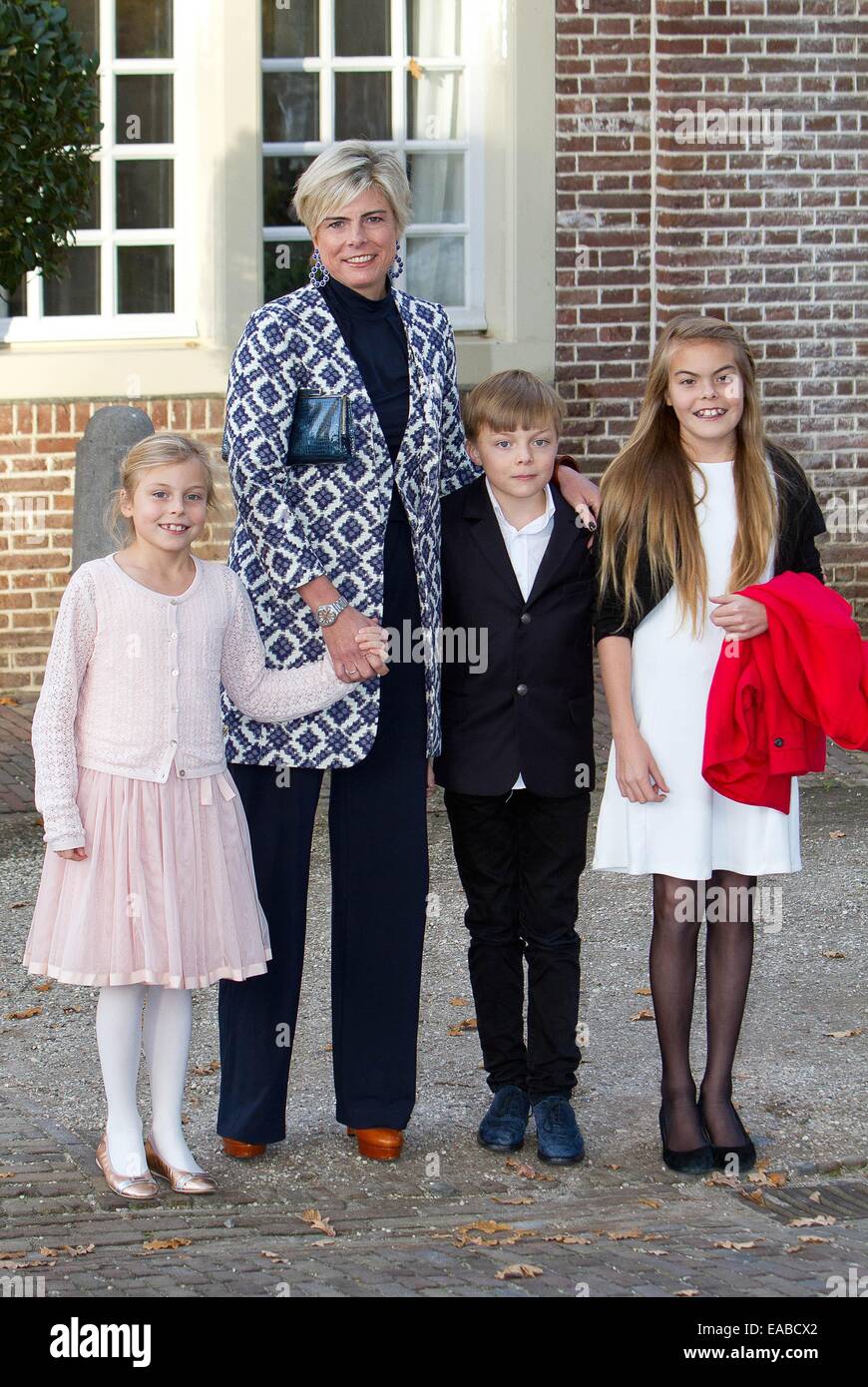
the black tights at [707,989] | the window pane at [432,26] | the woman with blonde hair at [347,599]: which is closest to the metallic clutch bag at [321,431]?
the woman with blonde hair at [347,599]

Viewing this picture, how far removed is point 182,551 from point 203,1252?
4.79ft

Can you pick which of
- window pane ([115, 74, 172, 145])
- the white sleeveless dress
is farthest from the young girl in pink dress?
window pane ([115, 74, 172, 145])

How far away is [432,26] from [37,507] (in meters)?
3.23

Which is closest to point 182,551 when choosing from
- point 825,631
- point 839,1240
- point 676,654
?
point 676,654

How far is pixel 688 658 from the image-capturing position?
418cm

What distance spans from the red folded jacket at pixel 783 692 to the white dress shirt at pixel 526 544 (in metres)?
0.49

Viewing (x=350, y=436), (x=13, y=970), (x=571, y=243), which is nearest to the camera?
(x=350, y=436)

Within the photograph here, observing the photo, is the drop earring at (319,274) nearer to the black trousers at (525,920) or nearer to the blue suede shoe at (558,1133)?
the black trousers at (525,920)

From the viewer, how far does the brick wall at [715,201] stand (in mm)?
9500

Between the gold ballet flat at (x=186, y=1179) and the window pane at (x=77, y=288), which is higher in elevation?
the window pane at (x=77, y=288)

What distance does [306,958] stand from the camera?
19.6 ft

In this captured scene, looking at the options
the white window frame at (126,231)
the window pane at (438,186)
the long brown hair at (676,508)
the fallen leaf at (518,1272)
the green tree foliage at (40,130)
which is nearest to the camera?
the fallen leaf at (518,1272)

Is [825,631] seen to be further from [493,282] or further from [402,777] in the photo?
[493,282]

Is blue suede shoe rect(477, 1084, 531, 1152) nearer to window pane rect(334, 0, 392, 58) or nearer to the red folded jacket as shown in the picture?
the red folded jacket
